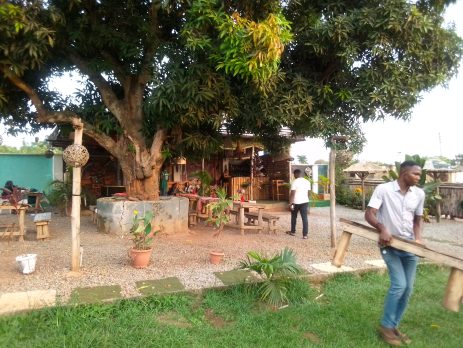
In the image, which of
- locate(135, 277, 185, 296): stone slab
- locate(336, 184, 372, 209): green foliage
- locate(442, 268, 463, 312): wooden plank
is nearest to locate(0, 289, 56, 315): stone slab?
locate(135, 277, 185, 296): stone slab

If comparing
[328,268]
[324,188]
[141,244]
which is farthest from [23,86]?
[324,188]

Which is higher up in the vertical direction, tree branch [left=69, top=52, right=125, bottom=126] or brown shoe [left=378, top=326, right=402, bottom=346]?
tree branch [left=69, top=52, right=125, bottom=126]

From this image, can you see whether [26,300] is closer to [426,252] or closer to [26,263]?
[26,263]

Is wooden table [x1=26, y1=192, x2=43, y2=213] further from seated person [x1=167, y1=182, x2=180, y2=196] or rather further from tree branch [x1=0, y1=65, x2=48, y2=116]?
tree branch [x1=0, y1=65, x2=48, y2=116]

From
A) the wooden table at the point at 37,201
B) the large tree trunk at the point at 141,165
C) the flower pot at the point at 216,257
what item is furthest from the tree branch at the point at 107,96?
the wooden table at the point at 37,201

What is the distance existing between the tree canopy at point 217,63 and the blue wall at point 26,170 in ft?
27.7

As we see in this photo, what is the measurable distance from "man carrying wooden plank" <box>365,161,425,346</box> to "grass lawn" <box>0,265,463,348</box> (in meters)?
0.24

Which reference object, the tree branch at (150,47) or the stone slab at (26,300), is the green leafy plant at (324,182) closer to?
the tree branch at (150,47)

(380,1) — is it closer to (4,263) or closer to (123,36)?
(123,36)

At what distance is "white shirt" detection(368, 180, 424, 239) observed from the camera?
146 inches

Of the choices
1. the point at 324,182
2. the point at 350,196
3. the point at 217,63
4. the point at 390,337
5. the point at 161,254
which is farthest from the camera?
the point at 350,196

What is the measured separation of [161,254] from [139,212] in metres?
1.91

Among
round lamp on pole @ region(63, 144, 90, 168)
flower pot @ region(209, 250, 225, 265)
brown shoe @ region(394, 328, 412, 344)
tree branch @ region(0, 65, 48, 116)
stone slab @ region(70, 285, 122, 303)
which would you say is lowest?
brown shoe @ region(394, 328, 412, 344)

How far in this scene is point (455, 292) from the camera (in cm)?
346
